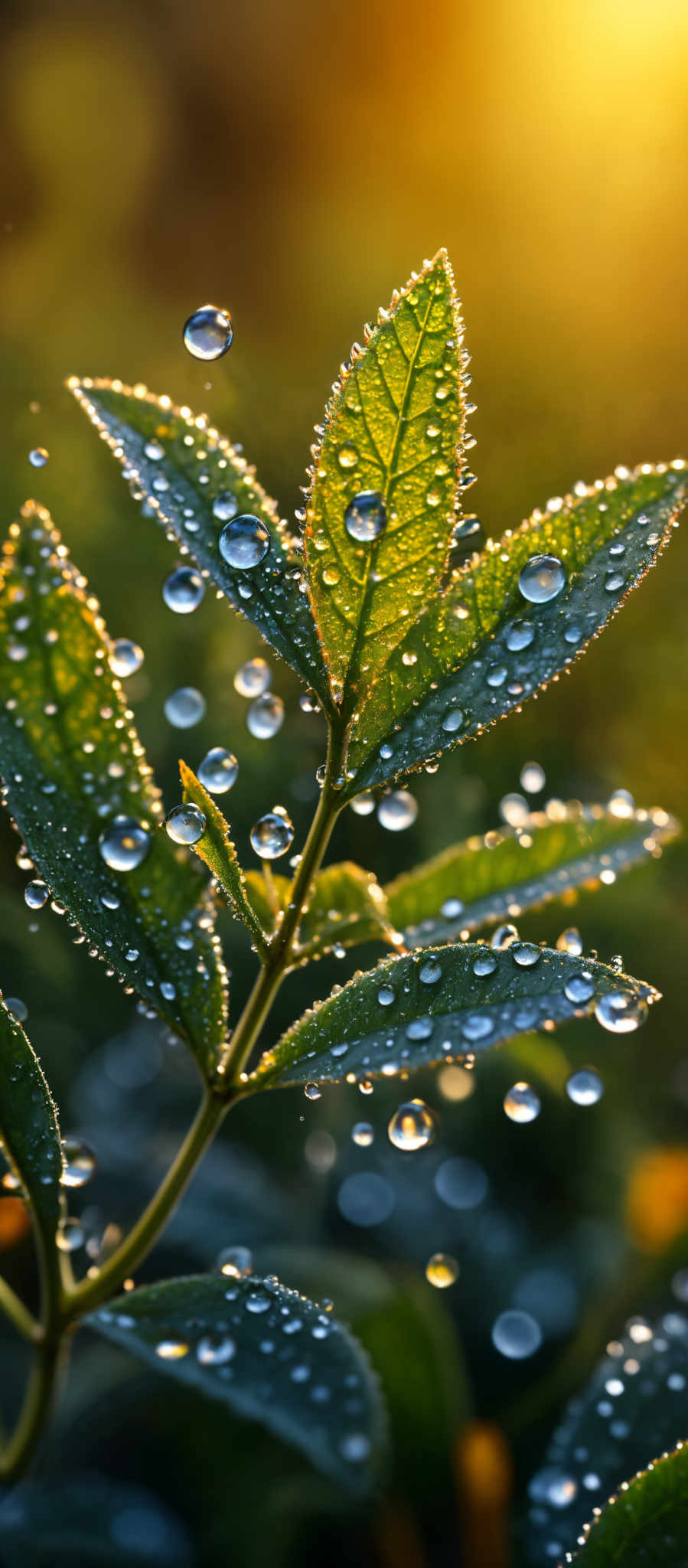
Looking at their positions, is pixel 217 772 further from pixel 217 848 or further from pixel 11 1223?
pixel 11 1223

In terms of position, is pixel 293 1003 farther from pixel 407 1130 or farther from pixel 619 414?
pixel 619 414

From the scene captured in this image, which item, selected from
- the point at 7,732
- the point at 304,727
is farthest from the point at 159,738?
the point at 7,732

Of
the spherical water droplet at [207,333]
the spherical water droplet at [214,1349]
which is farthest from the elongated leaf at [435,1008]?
the spherical water droplet at [207,333]

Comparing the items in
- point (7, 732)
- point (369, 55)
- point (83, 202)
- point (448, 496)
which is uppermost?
point (369, 55)

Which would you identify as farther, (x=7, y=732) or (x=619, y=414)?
(x=619, y=414)

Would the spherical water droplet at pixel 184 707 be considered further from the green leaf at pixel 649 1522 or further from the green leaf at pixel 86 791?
the green leaf at pixel 649 1522

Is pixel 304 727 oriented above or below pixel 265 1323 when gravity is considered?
above
